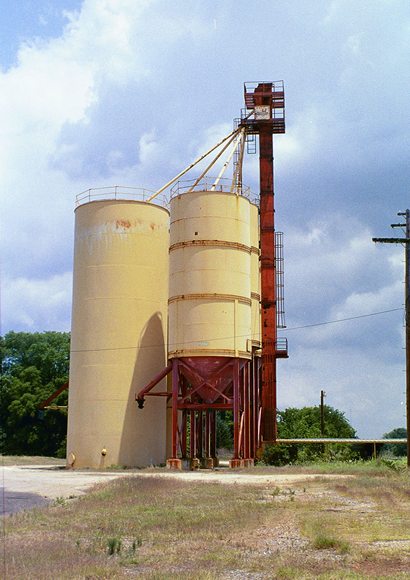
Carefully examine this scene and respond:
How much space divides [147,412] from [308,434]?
34241mm

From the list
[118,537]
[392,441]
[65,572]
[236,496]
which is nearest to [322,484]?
[236,496]

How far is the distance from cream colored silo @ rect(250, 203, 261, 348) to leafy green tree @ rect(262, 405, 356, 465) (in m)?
6.92

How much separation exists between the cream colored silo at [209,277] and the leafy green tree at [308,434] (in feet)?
25.0

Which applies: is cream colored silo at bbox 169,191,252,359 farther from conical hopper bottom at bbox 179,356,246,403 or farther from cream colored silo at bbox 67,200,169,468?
cream colored silo at bbox 67,200,169,468

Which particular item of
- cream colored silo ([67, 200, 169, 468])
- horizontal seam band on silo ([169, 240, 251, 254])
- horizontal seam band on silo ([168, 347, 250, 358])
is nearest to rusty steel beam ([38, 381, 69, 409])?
cream colored silo ([67, 200, 169, 468])

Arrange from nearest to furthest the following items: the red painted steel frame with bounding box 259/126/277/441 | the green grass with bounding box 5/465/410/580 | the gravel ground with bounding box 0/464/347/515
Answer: the green grass with bounding box 5/465/410/580, the gravel ground with bounding box 0/464/347/515, the red painted steel frame with bounding box 259/126/277/441

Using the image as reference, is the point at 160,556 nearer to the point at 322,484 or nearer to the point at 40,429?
the point at 322,484

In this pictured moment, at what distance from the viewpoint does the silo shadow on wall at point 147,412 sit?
44.9 metres

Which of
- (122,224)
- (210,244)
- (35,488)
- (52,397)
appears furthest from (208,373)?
(52,397)

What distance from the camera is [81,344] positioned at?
1809 inches

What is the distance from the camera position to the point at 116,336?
45312 mm

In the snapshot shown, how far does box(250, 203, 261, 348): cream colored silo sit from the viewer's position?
47188 mm

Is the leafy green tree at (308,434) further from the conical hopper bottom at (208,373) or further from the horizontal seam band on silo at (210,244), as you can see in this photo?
the horizontal seam band on silo at (210,244)

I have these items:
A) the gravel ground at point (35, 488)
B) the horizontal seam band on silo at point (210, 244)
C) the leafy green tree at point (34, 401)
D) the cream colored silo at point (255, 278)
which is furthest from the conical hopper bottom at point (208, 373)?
the leafy green tree at point (34, 401)
